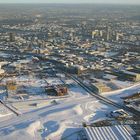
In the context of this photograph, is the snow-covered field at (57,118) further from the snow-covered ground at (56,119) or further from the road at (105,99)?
the road at (105,99)

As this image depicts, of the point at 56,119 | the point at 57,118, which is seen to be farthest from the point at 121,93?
the point at 56,119

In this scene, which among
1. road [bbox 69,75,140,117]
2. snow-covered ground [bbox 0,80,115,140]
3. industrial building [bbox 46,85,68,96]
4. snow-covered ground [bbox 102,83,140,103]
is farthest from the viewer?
industrial building [bbox 46,85,68,96]

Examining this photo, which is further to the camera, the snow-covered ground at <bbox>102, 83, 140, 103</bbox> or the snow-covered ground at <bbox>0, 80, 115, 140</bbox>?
the snow-covered ground at <bbox>102, 83, 140, 103</bbox>

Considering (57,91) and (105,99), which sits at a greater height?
(57,91)

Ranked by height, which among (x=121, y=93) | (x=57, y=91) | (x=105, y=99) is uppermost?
(x=57, y=91)

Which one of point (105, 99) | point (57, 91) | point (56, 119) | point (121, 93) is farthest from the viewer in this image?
point (121, 93)

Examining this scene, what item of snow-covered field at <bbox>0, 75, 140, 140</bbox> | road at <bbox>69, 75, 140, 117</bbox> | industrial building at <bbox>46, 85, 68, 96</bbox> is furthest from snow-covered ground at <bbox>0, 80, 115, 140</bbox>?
industrial building at <bbox>46, 85, 68, 96</bbox>

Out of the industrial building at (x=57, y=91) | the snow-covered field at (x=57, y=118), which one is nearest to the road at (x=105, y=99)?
the snow-covered field at (x=57, y=118)

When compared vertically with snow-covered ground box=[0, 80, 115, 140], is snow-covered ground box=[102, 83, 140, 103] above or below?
below

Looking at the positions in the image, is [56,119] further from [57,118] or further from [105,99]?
[105,99]

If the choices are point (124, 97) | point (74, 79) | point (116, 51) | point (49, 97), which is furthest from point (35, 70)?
point (116, 51)

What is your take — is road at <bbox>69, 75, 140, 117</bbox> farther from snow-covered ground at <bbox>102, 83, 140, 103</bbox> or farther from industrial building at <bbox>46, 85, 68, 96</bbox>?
industrial building at <bbox>46, 85, 68, 96</bbox>

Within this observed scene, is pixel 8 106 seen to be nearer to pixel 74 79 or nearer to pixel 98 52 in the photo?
pixel 74 79
